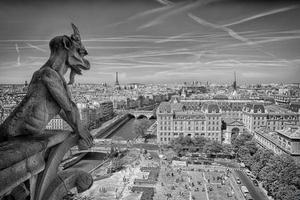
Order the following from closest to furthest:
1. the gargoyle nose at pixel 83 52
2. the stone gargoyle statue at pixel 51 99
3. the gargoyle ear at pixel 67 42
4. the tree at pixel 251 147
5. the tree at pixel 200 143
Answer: the stone gargoyle statue at pixel 51 99, the gargoyle ear at pixel 67 42, the gargoyle nose at pixel 83 52, the tree at pixel 251 147, the tree at pixel 200 143

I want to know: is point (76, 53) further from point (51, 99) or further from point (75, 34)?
point (51, 99)

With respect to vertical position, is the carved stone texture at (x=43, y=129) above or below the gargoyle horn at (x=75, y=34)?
below

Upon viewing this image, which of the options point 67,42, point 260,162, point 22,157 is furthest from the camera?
point 260,162

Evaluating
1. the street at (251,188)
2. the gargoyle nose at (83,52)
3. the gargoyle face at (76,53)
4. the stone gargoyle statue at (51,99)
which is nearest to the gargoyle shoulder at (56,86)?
the stone gargoyle statue at (51,99)

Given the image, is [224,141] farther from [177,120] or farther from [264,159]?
[264,159]

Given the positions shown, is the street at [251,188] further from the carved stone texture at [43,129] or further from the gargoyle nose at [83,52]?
the gargoyle nose at [83,52]

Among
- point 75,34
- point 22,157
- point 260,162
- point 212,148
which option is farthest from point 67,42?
point 212,148

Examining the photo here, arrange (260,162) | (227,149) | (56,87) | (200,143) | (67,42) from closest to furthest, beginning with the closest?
(56,87) → (67,42) → (260,162) → (227,149) → (200,143)
